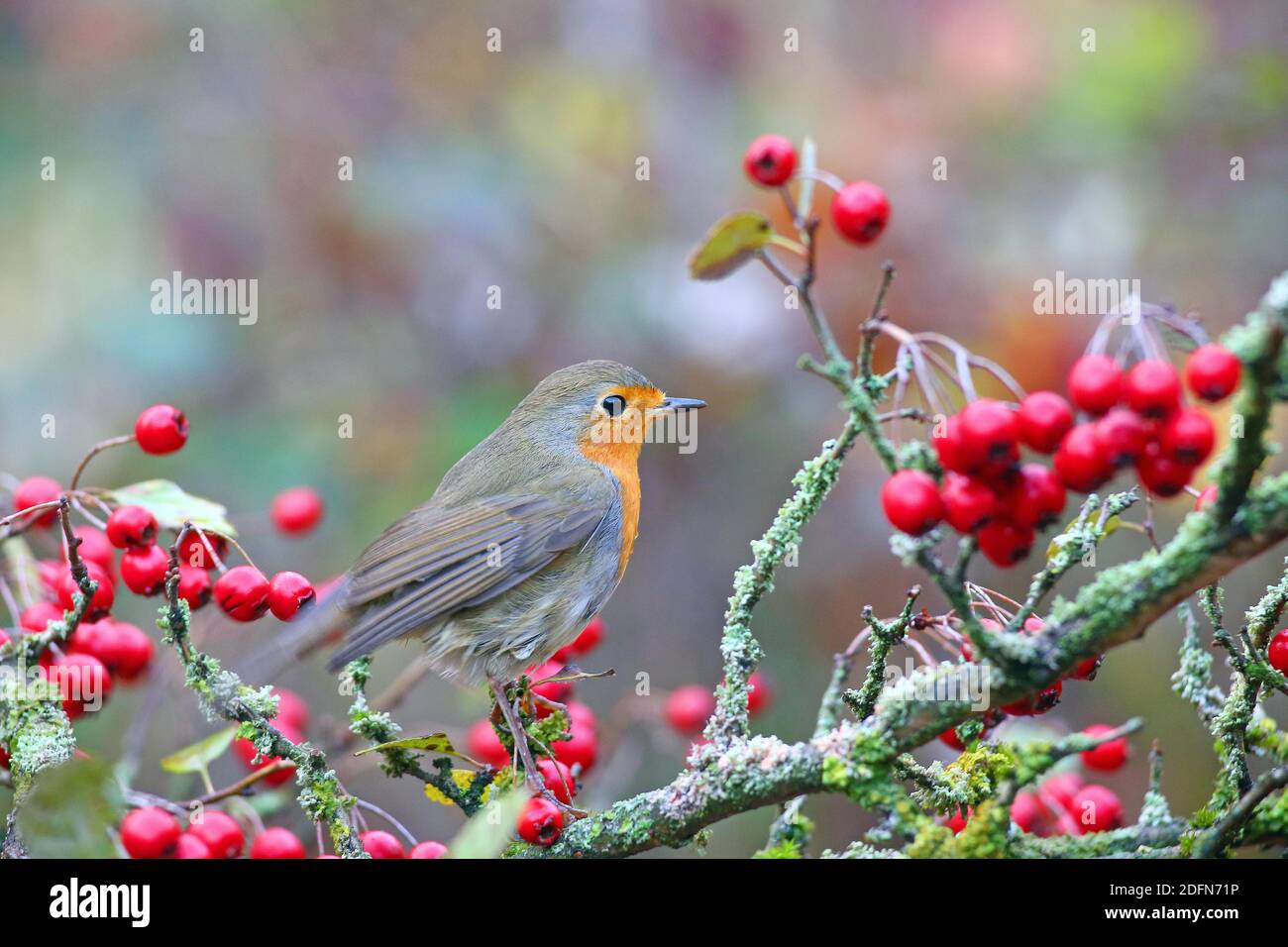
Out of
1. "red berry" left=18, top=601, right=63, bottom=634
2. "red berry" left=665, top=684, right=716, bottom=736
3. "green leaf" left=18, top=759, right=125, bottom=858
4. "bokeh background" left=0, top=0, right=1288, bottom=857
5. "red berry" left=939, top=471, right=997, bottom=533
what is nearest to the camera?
"red berry" left=939, top=471, right=997, bottom=533

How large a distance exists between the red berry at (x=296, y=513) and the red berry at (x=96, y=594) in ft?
2.02

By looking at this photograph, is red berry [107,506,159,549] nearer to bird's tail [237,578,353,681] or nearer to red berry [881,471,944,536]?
bird's tail [237,578,353,681]

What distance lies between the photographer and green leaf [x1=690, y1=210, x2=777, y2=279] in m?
1.59

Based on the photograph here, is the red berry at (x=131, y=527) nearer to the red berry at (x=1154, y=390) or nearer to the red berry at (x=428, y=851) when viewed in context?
the red berry at (x=428, y=851)

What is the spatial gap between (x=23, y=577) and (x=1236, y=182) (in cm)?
396

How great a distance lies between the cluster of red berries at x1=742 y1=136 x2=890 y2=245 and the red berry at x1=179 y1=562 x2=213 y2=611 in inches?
49.1

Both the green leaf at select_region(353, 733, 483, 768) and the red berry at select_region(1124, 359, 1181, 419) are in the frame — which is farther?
the green leaf at select_region(353, 733, 483, 768)

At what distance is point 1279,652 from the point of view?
1.98 m

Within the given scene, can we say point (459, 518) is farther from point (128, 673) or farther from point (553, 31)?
point (553, 31)

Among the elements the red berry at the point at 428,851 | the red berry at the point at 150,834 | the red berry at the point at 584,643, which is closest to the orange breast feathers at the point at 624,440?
the red berry at the point at 584,643

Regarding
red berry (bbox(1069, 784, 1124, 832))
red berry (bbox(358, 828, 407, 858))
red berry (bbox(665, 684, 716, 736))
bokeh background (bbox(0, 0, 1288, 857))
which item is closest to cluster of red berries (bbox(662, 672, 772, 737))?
red berry (bbox(665, 684, 716, 736))

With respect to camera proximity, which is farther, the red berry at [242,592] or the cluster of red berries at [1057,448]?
the red berry at [242,592]

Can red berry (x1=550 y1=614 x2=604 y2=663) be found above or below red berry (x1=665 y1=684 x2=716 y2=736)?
above

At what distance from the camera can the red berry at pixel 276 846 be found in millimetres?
2264
